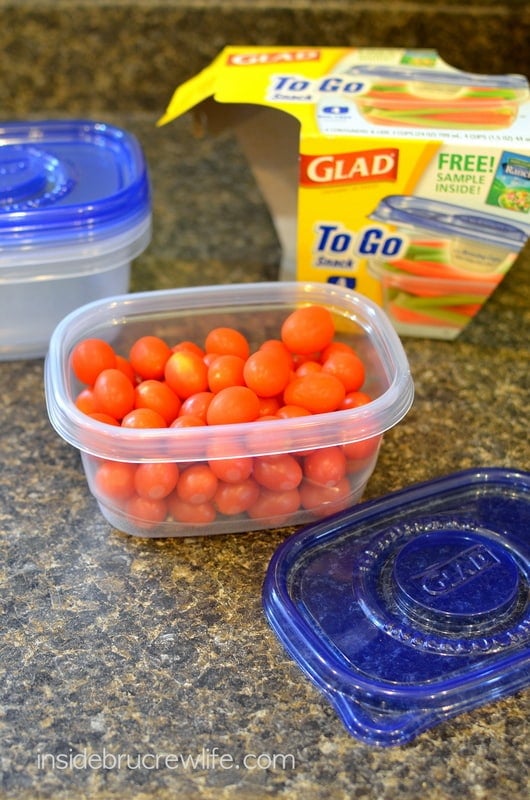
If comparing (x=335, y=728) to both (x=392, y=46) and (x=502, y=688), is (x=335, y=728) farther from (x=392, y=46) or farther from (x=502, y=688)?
(x=392, y=46)

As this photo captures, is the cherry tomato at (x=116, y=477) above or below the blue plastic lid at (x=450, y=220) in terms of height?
below

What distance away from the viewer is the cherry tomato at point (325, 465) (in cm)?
74

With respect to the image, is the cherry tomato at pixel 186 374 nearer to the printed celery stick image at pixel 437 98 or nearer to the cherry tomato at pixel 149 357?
the cherry tomato at pixel 149 357

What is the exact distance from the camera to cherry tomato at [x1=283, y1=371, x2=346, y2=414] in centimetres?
76

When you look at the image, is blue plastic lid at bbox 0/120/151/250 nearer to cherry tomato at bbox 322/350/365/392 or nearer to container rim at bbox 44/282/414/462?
container rim at bbox 44/282/414/462

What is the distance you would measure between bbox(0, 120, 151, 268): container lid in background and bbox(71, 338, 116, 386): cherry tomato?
0.12 m

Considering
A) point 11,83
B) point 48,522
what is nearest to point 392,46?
point 11,83

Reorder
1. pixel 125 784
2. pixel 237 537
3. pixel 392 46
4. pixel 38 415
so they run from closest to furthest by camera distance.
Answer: pixel 125 784 → pixel 237 537 → pixel 38 415 → pixel 392 46

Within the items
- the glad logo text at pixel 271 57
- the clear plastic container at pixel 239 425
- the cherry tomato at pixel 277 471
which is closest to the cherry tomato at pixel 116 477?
the clear plastic container at pixel 239 425

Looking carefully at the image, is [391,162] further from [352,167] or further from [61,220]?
[61,220]

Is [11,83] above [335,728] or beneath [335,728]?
above

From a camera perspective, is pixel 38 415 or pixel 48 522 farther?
pixel 38 415

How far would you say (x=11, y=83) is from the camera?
127cm

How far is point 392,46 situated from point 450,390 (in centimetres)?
56
